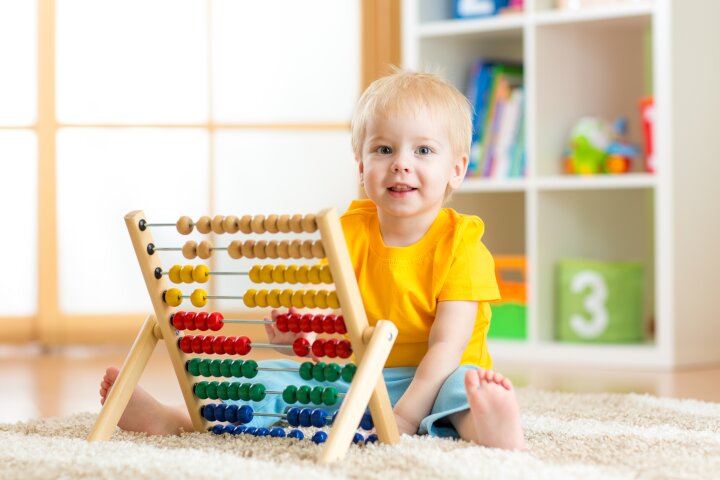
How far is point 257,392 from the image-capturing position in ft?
4.67

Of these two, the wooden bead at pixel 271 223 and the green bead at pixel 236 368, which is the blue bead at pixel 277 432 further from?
the wooden bead at pixel 271 223

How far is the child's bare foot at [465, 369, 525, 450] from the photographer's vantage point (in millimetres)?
1307

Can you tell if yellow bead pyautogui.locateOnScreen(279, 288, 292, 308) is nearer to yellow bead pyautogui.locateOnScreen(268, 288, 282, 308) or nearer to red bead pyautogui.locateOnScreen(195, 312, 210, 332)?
yellow bead pyautogui.locateOnScreen(268, 288, 282, 308)

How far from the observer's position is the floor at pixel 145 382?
78.4 inches

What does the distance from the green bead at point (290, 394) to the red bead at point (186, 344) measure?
153mm

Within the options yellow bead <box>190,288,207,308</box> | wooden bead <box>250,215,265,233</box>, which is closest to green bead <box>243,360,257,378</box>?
yellow bead <box>190,288,207,308</box>

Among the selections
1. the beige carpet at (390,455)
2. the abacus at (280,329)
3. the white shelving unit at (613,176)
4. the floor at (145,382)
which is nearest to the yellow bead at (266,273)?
the abacus at (280,329)

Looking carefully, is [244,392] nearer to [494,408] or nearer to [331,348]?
[331,348]

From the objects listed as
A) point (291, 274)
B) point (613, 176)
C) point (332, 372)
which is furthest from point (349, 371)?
point (613, 176)

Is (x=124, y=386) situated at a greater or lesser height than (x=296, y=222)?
lesser

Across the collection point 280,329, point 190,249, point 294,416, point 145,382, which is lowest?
point 145,382

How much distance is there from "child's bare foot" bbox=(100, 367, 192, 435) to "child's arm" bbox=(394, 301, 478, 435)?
0.32m

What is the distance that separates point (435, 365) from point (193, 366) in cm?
33

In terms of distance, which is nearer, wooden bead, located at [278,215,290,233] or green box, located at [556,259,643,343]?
wooden bead, located at [278,215,290,233]
